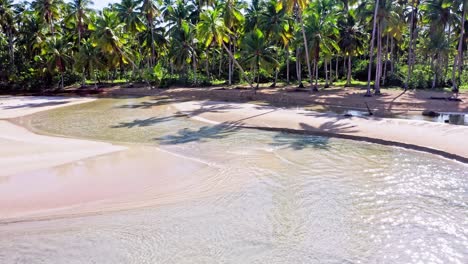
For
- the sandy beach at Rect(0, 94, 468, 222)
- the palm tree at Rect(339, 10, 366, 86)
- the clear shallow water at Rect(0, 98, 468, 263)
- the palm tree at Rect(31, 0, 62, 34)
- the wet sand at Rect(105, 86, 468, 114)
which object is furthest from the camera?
the palm tree at Rect(31, 0, 62, 34)

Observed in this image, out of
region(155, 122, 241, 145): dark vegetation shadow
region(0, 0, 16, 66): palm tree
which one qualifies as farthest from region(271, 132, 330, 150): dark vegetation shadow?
region(0, 0, 16, 66): palm tree

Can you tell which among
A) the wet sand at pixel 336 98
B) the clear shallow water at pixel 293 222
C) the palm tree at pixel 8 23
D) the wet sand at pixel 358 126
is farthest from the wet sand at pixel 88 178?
the palm tree at pixel 8 23

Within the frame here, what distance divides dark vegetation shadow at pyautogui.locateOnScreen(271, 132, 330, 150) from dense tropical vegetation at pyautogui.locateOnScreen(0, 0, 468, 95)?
14.8 meters

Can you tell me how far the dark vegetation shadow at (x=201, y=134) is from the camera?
19.9 meters

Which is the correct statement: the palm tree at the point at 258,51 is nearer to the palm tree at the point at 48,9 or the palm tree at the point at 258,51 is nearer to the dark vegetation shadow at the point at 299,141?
the dark vegetation shadow at the point at 299,141

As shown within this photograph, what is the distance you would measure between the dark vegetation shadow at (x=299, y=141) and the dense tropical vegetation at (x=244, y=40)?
585 inches

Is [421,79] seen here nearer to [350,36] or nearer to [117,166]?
[350,36]

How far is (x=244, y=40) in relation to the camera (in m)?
39.4

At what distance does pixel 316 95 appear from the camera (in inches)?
1400

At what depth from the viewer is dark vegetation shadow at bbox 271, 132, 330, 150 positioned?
18203 millimetres

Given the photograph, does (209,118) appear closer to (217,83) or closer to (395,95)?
(395,95)

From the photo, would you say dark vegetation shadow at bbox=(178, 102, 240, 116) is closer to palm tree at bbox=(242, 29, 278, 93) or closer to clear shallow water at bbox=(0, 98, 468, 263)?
palm tree at bbox=(242, 29, 278, 93)

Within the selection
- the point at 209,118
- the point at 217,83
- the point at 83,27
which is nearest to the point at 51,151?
the point at 209,118

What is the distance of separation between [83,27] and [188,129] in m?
34.1
